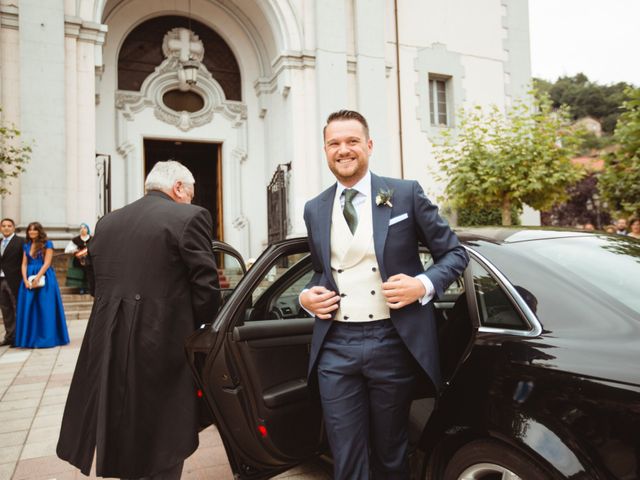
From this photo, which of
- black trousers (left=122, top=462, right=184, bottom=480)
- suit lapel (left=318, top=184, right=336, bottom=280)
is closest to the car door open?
black trousers (left=122, top=462, right=184, bottom=480)

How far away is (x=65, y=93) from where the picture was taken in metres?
11.4

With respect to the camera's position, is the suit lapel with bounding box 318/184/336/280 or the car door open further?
the car door open

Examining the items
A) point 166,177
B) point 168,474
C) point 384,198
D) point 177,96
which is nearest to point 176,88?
point 177,96

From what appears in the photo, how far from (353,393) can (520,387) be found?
2.13 feet

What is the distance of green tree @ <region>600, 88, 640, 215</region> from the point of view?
19.7ft

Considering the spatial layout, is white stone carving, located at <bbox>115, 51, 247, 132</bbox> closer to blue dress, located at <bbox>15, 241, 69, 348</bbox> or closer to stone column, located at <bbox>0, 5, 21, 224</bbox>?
stone column, located at <bbox>0, 5, 21, 224</bbox>

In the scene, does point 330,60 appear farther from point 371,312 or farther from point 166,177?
point 371,312

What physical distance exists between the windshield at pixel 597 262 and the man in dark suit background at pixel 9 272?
8.31 metres

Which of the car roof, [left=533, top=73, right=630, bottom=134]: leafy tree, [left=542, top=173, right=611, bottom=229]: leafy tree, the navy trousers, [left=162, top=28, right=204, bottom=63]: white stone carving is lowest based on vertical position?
the navy trousers

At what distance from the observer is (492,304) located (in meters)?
2.41

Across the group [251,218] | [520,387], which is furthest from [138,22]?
[520,387]

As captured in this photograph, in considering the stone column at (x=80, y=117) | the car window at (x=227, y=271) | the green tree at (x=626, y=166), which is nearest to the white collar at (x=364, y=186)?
the green tree at (x=626, y=166)

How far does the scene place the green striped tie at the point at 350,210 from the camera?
7.48 ft

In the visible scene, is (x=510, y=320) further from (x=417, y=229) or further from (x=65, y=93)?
(x=65, y=93)
